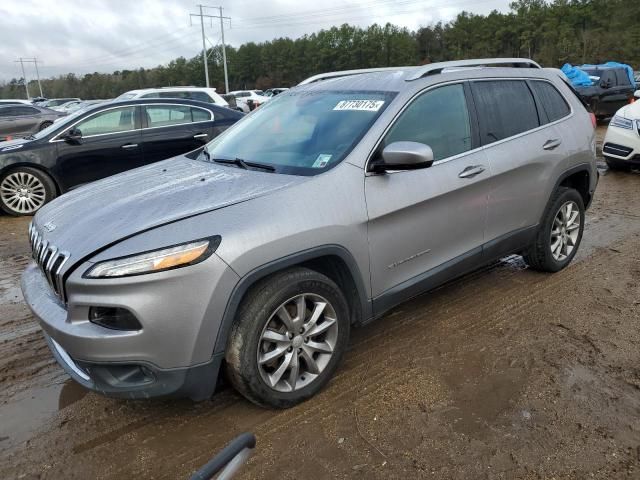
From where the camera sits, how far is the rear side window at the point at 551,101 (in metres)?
4.37

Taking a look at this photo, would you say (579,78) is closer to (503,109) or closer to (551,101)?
(551,101)

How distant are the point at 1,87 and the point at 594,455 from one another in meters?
139

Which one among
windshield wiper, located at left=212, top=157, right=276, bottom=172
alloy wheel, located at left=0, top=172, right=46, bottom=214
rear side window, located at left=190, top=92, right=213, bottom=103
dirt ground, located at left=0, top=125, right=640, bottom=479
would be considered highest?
rear side window, located at left=190, top=92, right=213, bottom=103

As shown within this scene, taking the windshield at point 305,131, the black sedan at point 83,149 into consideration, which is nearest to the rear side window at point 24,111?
the black sedan at point 83,149

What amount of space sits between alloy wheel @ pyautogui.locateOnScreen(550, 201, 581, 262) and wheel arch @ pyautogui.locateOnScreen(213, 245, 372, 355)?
7.57ft

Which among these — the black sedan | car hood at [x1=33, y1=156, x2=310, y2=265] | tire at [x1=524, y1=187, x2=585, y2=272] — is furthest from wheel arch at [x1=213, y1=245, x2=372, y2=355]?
the black sedan

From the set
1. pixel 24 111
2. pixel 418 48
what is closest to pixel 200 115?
pixel 24 111

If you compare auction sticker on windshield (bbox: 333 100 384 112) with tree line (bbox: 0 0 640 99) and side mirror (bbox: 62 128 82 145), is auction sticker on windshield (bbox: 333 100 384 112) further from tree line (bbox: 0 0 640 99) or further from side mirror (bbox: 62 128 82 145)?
tree line (bbox: 0 0 640 99)

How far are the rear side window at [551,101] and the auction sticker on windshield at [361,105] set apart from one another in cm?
179

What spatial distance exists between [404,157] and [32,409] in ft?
8.33

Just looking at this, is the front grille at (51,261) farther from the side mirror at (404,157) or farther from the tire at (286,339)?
the side mirror at (404,157)

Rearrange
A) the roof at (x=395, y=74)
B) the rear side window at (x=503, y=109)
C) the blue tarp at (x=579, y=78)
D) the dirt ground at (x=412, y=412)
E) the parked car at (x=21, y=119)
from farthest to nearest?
the blue tarp at (x=579, y=78) < the parked car at (x=21, y=119) < the rear side window at (x=503, y=109) < the roof at (x=395, y=74) < the dirt ground at (x=412, y=412)

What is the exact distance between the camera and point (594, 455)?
246 centimetres

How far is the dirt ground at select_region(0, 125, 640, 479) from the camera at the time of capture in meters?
2.46
